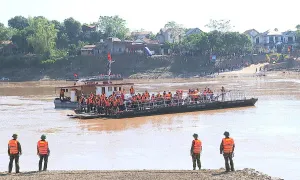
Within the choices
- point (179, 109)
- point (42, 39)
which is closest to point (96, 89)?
point (179, 109)

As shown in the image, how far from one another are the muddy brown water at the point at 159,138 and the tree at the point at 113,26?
80.1m

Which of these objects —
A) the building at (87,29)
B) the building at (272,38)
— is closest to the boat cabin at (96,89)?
the building at (87,29)

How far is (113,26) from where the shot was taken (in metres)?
125

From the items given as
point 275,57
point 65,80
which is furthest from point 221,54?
point 65,80

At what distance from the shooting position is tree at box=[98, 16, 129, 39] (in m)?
122

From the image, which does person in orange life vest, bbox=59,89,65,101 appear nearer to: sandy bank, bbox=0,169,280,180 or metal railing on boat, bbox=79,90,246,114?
metal railing on boat, bbox=79,90,246,114

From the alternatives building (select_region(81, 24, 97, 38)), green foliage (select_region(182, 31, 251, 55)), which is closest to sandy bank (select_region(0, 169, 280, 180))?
green foliage (select_region(182, 31, 251, 55))

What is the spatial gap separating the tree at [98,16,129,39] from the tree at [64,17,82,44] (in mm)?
6089

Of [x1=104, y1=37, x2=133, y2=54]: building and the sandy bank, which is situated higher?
[x1=104, y1=37, x2=133, y2=54]: building

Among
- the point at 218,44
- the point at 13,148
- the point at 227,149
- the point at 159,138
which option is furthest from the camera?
the point at 218,44

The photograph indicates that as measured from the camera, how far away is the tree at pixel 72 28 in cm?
11906

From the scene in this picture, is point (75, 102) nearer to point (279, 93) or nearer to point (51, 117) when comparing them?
point (51, 117)

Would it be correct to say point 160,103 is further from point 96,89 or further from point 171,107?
point 96,89

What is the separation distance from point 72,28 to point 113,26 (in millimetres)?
9694
